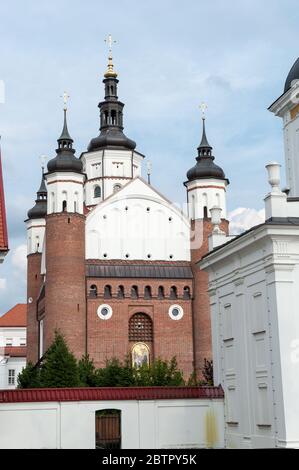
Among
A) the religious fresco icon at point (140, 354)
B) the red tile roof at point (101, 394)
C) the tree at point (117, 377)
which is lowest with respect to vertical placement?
the red tile roof at point (101, 394)

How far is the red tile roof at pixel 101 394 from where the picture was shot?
24.8m

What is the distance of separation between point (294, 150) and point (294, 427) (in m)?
11.0

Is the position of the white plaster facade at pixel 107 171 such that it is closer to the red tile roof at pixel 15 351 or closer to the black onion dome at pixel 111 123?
the black onion dome at pixel 111 123

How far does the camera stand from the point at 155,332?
165 ft

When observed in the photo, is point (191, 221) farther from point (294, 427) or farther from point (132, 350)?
point (294, 427)

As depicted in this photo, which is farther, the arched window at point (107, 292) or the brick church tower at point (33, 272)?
the brick church tower at point (33, 272)

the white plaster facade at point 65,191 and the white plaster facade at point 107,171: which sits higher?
the white plaster facade at point 107,171

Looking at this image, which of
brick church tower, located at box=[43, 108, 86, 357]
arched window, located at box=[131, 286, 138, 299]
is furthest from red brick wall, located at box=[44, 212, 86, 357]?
arched window, located at box=[131, 286, 138, 299]

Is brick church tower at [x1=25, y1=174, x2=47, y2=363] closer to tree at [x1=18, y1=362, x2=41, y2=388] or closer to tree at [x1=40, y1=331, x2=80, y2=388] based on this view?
tree at [x1=18, y1=362, x2=41, y2=388]

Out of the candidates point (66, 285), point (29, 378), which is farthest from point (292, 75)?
point (66, 285)

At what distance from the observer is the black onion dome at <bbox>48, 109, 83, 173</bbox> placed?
5259cm

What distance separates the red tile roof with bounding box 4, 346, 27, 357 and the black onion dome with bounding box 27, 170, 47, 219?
2522 centimetres

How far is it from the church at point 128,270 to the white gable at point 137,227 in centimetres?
7

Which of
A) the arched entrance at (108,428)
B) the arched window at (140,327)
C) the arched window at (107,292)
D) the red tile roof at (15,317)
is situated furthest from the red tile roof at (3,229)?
the red tile roof at (15,317)
